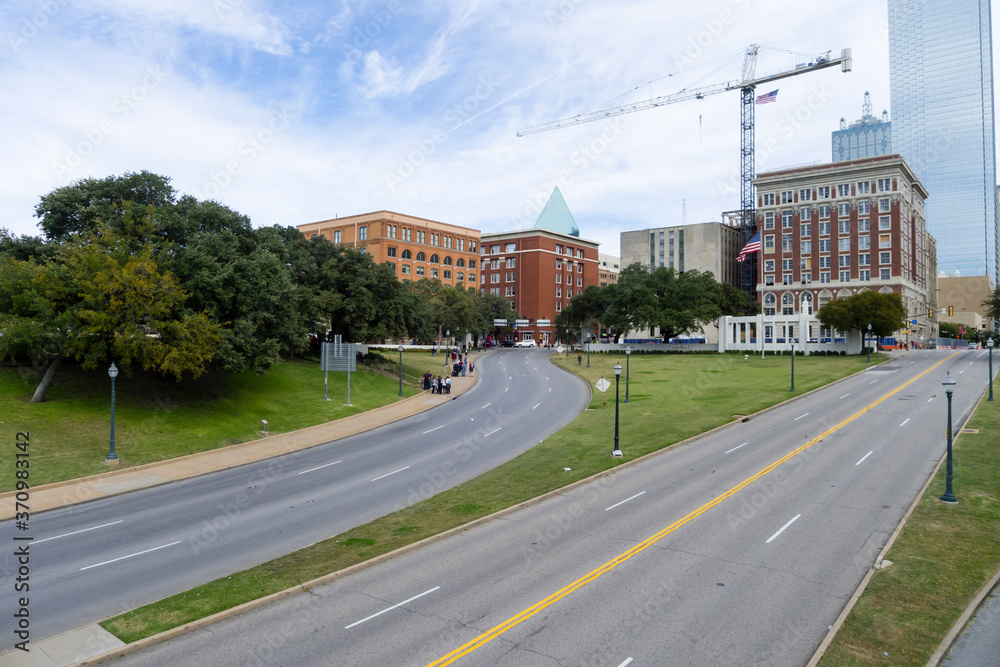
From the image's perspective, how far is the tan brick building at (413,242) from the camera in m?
109

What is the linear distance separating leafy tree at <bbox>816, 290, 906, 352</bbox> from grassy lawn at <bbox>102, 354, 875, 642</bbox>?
27.3ft

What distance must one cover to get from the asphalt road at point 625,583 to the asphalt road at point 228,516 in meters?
3.43

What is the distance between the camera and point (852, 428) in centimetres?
2931

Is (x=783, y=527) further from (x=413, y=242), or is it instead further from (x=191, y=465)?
(x=413, y=242)

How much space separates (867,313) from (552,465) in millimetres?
57920

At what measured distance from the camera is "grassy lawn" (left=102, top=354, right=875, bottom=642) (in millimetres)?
12203

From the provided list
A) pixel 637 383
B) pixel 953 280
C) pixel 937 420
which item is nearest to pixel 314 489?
pixel 937 420

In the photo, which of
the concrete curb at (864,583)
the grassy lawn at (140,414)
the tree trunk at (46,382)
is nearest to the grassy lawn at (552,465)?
the concrete curb at (864,583)

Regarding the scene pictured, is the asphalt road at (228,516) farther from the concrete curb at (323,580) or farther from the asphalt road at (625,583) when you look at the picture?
the asphalt road at (625,583)

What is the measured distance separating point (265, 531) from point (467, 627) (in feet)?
28.1

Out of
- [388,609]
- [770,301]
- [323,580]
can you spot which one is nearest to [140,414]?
[323,580]

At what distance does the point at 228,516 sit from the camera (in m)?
18.5

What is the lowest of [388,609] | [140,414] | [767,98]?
[388,609]

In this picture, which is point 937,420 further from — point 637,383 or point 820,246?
point 820,246
